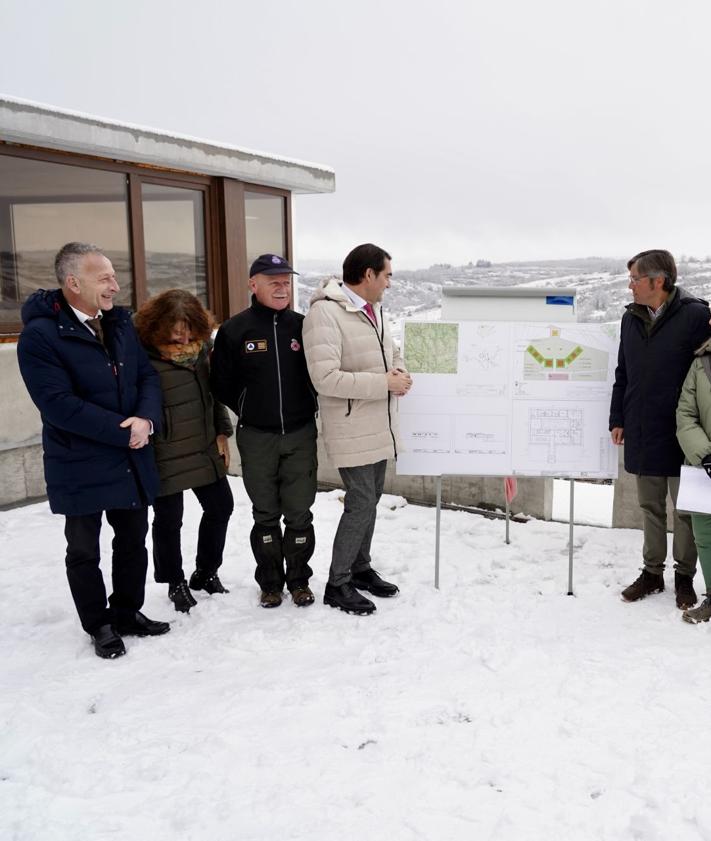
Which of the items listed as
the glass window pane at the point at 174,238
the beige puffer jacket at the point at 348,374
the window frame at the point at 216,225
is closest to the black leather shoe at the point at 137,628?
the beige puffer jacket at the point at 348,374

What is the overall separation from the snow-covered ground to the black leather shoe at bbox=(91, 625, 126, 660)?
5 centimetres

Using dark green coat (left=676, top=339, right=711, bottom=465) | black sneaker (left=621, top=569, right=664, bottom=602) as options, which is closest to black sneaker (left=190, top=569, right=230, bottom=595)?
black sneaker (left=621, top=569, right=664, bottom=602)

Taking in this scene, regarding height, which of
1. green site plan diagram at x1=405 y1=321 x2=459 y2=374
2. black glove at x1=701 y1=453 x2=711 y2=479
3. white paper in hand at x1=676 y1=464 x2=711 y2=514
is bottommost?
white paper in hand at x1=676 y1=464 x2=711 y2=514

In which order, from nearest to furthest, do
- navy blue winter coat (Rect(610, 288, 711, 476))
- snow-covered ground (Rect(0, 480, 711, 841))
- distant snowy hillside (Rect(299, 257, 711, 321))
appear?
1. snow-covered ground (Rect(0, 480, 711, 841))
2. navy blue winter coat (Rect(610, 288, 711, 476))
3. distant snowy hillside (Rect(299, 257, 711, 321))

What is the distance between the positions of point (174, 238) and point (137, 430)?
5.29 m

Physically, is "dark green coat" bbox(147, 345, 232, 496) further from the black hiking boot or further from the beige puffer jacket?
the black hiking boot

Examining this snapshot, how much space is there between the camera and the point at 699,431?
3848mm

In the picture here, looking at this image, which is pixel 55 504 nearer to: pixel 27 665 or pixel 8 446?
pixel 27 665

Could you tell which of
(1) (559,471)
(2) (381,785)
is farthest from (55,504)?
(1) (559,471)

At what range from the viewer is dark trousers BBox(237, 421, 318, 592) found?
4.04 meters

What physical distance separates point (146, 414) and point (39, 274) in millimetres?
3953

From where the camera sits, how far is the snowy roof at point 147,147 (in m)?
6.15

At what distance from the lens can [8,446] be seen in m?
6.41

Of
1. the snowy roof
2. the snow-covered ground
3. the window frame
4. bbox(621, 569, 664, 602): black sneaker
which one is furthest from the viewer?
the window frame
